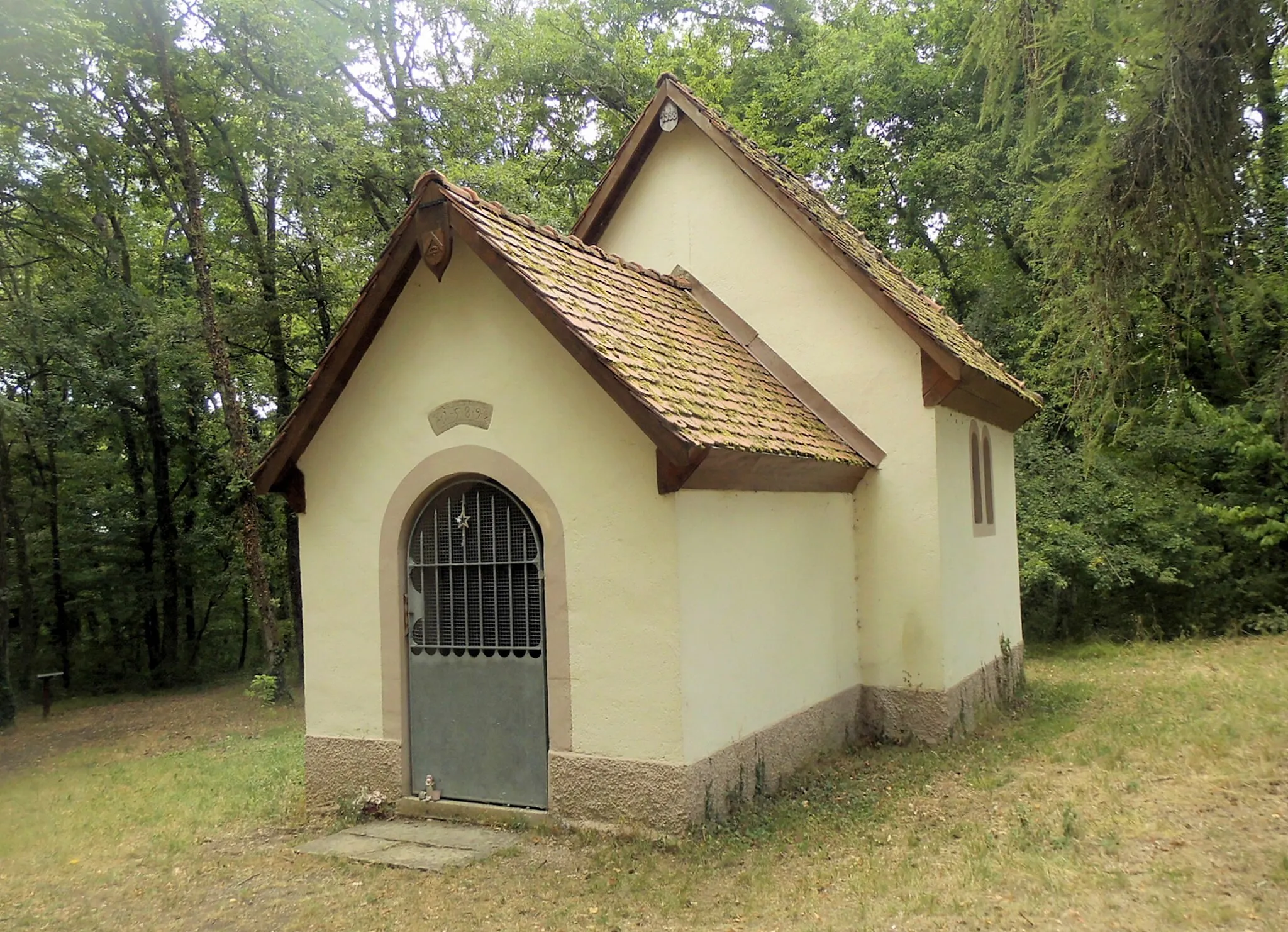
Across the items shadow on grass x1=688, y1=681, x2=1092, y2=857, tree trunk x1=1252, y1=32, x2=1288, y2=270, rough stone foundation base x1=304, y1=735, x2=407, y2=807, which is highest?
tree trunk x1=1252, y1=32, x2=1288, y2=270

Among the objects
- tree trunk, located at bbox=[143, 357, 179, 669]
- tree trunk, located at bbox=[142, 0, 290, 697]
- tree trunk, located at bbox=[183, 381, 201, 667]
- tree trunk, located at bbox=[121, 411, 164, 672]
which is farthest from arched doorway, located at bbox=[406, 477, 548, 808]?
tree trunk, located at bbox=[121, 411, 164, 672]

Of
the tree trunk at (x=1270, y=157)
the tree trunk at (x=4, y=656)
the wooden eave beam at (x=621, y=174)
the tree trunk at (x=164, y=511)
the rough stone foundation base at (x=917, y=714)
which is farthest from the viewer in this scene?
the tree trunk at (x=164, y=511)

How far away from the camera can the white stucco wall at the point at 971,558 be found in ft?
31.3

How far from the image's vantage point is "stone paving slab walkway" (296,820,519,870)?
6.66 meters

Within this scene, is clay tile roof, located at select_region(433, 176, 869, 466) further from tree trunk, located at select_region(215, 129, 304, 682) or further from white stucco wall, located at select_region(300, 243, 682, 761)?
tree trunk, located at select_region(215, 129, 304, 682)

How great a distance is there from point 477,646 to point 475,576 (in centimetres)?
55

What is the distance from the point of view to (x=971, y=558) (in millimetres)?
10477

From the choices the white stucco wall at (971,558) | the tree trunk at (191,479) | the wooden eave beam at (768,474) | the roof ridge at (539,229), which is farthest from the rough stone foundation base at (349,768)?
the tree trunk at (191,479)

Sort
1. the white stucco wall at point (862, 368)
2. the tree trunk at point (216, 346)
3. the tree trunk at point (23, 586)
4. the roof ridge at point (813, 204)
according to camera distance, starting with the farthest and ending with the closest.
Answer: the tree trunk at point (23, 586) < the tree trunk at point (216, 346) < the roof ridge at point (813, 204) < the white stucco wall at point (862, 368)

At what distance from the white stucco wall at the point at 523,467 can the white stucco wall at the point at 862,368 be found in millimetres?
3475

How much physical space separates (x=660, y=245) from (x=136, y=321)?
14.2 meters

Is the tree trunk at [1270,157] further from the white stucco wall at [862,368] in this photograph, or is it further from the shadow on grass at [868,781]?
the shadow on grass at [868,781]

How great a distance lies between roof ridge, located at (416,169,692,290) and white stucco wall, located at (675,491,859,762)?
2695 mm

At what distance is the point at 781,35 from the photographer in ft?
90.3
